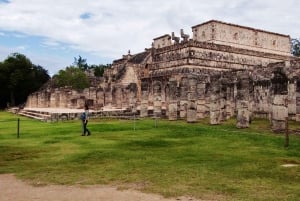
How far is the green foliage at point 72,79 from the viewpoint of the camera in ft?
133

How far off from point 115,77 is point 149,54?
384 cm

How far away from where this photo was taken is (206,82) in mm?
19578

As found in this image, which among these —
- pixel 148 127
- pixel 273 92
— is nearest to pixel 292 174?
pixel 273 92

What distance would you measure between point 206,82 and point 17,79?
3114 centimetres

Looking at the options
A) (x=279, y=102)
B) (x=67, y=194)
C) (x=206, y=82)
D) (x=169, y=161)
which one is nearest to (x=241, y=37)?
(x=206, y=82)

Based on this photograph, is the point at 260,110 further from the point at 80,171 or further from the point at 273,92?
the point at 80,171

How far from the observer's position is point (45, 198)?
18.0ft

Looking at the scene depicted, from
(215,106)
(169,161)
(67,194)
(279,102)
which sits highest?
(279,102)

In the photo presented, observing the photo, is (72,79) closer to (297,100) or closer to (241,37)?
(241,37)

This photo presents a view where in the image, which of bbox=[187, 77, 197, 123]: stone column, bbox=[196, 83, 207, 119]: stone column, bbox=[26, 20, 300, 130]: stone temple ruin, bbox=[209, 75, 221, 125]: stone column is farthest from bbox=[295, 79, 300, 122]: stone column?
bbox=[187, 77, 197, 123]: stone column

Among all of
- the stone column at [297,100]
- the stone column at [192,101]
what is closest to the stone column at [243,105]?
the stone column at [297,100]

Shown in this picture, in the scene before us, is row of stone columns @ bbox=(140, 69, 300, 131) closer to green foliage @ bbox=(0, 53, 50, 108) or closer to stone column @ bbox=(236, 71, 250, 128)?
stone column @ bbox=(236, 71, 250, 128)

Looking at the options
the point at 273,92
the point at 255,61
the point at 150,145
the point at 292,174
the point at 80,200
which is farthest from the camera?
the point at 255,61

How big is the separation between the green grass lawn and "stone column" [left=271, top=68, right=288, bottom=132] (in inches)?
18.8
